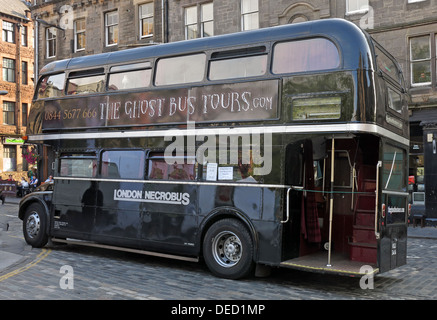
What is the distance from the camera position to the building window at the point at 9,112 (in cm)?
4569

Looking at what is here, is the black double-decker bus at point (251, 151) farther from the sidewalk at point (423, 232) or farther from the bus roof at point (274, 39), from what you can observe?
the sidewalk at point (423, 232)

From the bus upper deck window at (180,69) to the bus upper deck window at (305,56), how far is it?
1558mm

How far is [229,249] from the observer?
28.8ft

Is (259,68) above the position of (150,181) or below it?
above

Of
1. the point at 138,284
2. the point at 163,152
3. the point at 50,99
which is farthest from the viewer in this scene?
the point at 50,99

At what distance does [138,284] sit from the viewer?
7996 mm

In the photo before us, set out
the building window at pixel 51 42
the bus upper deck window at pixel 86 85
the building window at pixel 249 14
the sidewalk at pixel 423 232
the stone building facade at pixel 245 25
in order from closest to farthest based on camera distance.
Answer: the bus upper deck window at pixel 86 85, the sidewalk at pixel 423 232, the stone building facade at pixel 245 25, the building window at pixel 249 14, the building window at pixel 51 42

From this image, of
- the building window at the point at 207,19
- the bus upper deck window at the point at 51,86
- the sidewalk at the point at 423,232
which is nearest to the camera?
the bus upper deck window at the point at 51,86

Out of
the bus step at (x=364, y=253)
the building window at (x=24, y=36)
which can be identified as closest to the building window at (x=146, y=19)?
the bus step at (x=364, y=253)

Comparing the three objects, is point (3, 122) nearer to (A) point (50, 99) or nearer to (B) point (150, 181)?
(A) point (50, 99)

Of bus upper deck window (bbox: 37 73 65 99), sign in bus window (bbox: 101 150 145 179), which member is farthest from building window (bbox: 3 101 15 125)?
sign in bus window (bbox: 101 150 145 179)

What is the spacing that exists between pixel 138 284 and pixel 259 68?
13.4 feet

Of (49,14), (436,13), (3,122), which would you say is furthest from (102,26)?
(3,122)

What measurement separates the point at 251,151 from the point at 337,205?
2113 mm
